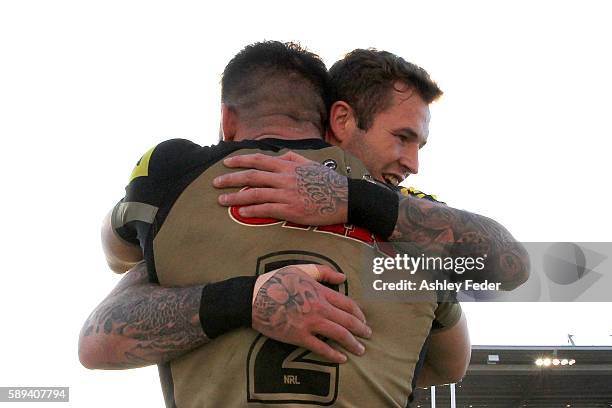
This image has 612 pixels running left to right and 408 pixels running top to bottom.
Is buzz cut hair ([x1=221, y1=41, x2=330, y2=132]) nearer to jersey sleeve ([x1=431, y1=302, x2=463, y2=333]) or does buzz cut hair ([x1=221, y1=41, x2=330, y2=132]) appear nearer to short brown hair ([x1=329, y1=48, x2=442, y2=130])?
short brown hair ([x1=329, y1=48, x2=442, y2=130])

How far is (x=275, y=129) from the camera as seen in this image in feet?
8.43

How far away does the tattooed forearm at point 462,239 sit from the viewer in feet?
7.85

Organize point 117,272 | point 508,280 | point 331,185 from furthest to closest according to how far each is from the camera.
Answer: point 117,272 < point 508,280 < point 331,185

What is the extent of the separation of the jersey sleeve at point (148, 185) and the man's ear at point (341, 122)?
2.97 feet

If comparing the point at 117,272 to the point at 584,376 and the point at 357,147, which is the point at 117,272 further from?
the point at 584,376

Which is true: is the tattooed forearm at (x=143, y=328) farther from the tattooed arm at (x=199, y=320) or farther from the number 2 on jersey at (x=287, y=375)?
the number 2 on jersey at (x=287, y=375)

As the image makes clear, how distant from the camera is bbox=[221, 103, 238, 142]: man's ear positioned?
2688mm

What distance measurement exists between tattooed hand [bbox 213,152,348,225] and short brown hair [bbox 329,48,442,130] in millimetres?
887

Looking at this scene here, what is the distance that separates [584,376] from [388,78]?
23454 millimetres

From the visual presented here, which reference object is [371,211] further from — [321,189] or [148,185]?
[148,185]

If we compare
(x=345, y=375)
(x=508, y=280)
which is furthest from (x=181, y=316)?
(x=508, y=280)

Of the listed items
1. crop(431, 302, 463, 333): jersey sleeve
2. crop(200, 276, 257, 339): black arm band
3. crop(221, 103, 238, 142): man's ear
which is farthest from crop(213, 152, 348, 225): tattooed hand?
crop(431, 302, 463, 333): jersey sleeve

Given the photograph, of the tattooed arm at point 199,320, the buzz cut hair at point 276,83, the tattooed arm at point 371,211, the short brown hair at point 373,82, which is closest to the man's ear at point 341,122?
the short brown hair at point 373,82

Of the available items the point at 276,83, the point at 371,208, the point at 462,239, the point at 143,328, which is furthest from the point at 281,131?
the point at 143,328
